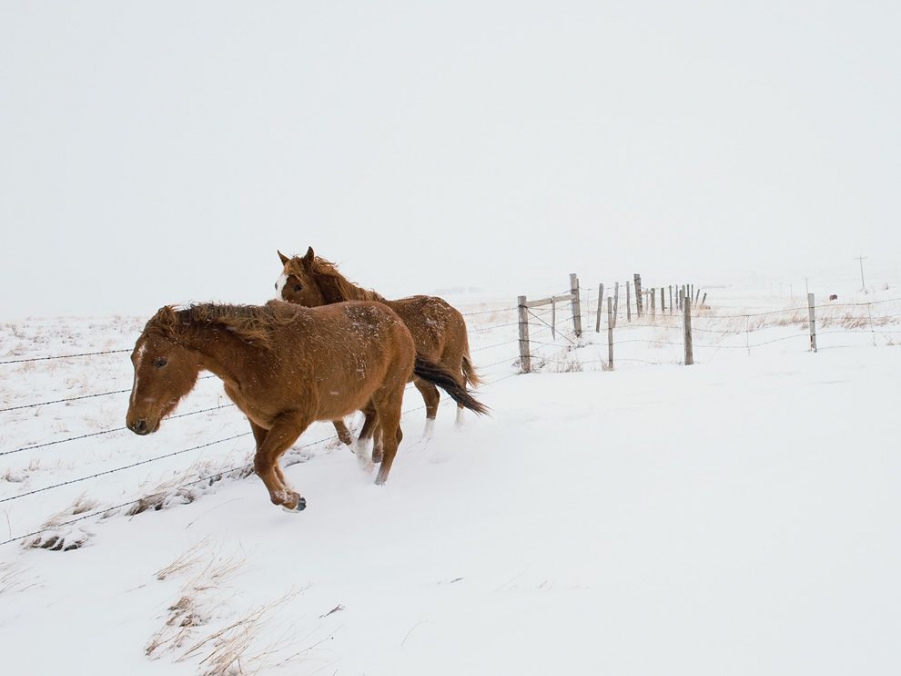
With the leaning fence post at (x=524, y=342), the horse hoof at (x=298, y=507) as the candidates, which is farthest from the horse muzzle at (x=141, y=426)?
the leaning fence post at (x=524, y=342)

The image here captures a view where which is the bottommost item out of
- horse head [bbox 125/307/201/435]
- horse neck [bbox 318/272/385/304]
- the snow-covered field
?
the snow-covered field

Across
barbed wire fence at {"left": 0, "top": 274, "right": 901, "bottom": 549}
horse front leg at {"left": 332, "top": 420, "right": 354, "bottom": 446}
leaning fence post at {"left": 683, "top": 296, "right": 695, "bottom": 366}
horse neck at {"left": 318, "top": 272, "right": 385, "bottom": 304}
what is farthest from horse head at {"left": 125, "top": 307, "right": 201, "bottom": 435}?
leaning fence post at {"left": 683, "top": 296, "right": 695, "bottom": 366}

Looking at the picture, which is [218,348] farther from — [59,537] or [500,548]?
[500,548]

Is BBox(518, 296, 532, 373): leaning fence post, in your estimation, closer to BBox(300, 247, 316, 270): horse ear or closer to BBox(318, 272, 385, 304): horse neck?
BBox(318, 272, 385, 304): horse neck

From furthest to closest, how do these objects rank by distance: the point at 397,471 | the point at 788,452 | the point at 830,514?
the point at 397,471, the point at 788,452, the point at 830,514

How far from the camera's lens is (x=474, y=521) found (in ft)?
12.4

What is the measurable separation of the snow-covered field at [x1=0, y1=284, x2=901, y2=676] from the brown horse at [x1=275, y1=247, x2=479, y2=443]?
2.47 feet

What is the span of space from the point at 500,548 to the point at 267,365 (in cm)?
204

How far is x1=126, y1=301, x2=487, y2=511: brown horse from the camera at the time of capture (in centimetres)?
374

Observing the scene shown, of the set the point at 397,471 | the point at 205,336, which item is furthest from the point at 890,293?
the point at 205,336

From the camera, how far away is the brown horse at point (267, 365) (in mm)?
3736

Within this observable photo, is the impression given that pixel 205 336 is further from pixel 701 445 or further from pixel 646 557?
pixel 701 445

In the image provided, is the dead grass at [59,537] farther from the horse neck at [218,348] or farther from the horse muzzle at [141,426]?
the horse neck at [218,348]

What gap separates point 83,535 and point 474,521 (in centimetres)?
272
